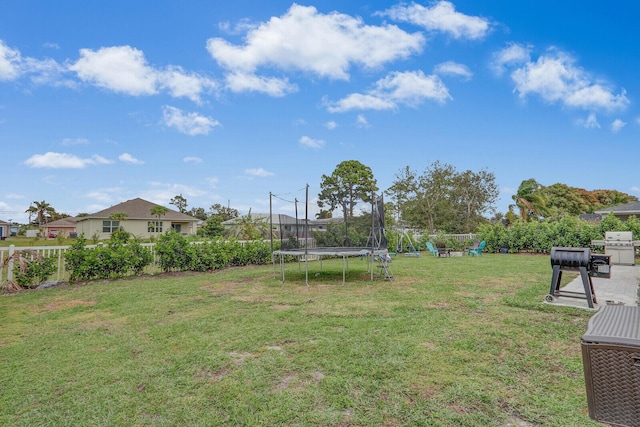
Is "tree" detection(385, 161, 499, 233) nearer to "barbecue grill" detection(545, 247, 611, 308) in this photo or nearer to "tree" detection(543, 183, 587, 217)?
"tree" detection(543, 183, 587, 217)

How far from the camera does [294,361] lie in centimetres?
286

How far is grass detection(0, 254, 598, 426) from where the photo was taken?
208cm

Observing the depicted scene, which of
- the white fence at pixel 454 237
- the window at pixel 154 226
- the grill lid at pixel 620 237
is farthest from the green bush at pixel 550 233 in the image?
the window at pixel 154 226

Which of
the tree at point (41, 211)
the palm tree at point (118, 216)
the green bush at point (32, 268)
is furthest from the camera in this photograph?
the tree at point (41, 211)

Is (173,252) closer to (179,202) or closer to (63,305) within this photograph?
(63,305)

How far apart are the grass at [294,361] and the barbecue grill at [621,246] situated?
7.32 meters

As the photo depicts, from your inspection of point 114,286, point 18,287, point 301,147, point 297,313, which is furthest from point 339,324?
point 301,147

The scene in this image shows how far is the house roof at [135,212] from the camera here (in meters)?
26.7

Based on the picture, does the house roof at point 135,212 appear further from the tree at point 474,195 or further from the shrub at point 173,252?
the tree at point 474,195

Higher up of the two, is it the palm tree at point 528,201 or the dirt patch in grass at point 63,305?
→ the palm tree at point 528,201

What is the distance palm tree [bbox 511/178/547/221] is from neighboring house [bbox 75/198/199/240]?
80.6ft

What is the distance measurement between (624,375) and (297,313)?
3800 millimetres

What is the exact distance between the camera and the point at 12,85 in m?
10.6

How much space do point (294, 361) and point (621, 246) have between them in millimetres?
11720
